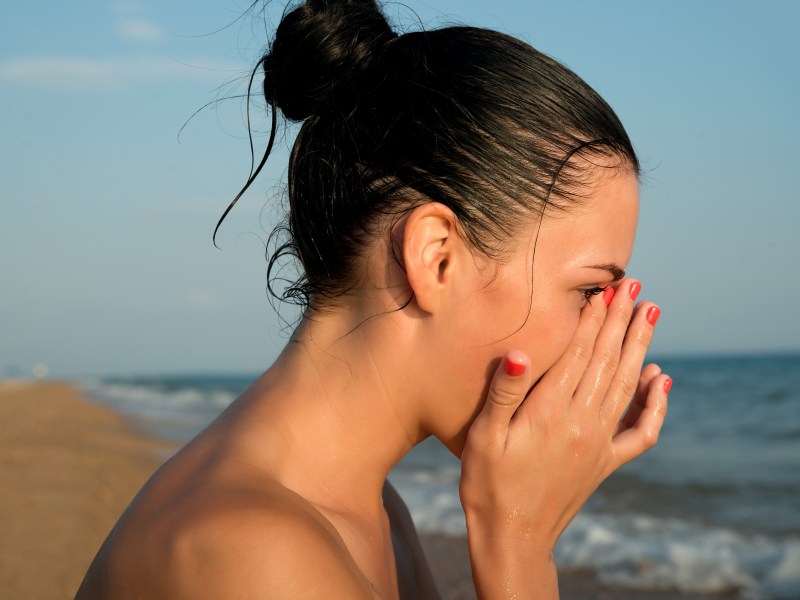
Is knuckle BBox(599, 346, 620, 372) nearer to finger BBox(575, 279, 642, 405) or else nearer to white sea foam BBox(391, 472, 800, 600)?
finger BBox(575, 279, 642, 405)

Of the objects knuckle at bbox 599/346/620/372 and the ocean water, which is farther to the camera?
the ocean water

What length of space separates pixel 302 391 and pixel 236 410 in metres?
0.18

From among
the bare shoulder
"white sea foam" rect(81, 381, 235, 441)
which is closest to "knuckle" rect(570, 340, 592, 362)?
the bare shoulder

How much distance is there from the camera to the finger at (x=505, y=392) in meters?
2.21

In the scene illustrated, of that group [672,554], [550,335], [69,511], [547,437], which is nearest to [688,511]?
[672,554]

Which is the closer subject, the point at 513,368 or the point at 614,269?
the point at 513,368

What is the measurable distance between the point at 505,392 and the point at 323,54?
42.3 inches

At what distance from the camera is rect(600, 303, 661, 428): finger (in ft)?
8.33

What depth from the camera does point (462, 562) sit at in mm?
6078

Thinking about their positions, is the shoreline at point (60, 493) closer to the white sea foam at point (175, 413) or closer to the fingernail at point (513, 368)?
the white sea foam at point (175, 413)

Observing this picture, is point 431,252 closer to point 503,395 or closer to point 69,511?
point 503,395

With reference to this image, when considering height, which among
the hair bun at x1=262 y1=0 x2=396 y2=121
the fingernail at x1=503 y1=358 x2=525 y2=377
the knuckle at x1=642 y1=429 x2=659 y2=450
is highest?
the hair bun at x1=262 y1=0 x2=396 y2=121

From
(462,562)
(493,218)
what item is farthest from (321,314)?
(462,562)

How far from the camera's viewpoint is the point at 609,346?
8.25ft
